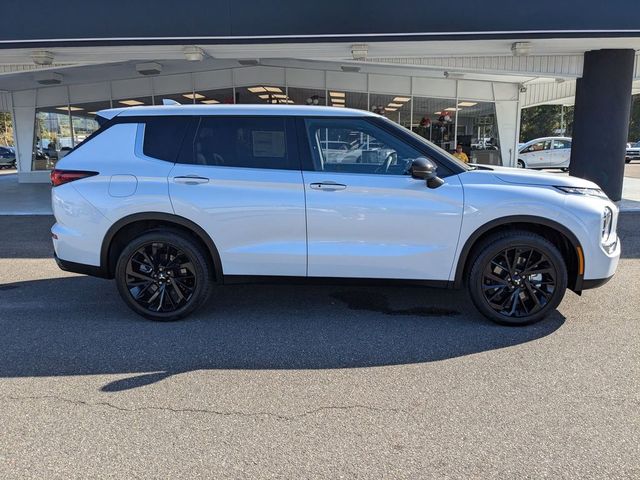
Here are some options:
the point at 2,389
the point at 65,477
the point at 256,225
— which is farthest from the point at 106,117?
the point at 65,477

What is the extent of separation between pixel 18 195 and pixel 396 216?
46.6 ft

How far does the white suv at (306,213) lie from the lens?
4277 millimetres

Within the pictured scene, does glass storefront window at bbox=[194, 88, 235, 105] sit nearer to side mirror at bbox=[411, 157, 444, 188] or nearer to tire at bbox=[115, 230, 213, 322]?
tire at bbox=[115, 230, 213, 322]

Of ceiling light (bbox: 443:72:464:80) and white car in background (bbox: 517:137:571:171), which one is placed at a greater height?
ceiling light (bbox: 443:72:464:80)

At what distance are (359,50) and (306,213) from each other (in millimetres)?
6509

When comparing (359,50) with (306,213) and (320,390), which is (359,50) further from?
(320,390)

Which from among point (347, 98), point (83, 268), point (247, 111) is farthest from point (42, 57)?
point (347, 98)

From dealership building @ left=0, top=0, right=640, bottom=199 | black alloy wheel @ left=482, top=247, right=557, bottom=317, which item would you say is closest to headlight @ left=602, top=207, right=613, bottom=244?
black alloy wheel @ left=482, top=247, right=557, bottom=317

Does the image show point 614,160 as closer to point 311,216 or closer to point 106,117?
point 311,216

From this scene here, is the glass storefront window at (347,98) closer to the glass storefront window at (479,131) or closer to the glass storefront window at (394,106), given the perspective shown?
the glass storefront window at (394,106)

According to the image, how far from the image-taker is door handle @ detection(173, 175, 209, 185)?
4414 millimetres

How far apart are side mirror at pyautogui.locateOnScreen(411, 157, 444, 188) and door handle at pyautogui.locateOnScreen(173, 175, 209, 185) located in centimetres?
181

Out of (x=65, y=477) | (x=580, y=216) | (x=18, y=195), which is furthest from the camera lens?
(x=18, y=195)

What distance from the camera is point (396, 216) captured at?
427 centimetres
